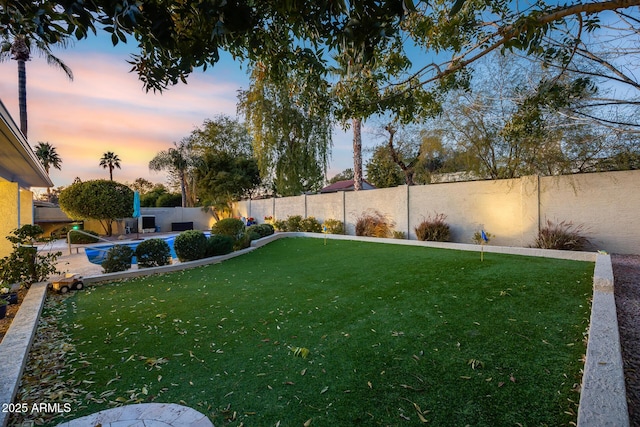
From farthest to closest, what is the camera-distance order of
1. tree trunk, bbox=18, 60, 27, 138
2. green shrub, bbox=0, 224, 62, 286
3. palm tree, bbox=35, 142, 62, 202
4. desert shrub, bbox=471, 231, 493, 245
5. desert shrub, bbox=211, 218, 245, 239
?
palm tree, bbox=35, 142, 62, 202 < tree trunk, bbox=18, 60, 27, 138 < desert shrub, bbox=211, 218, 245, 239 < desert shrub, bbox=471, 231, 493, 245 < green shrub, bbox=0, 224, 62, 286

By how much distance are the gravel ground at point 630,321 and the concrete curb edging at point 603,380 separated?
0.21 metres

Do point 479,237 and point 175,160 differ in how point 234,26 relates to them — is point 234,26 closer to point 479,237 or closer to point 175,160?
point 479,237

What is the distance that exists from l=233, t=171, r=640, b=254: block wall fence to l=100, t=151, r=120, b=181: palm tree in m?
32.7

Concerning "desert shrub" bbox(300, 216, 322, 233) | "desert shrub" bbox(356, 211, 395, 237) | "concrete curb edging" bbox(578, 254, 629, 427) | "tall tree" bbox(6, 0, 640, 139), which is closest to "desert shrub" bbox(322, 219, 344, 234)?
"desert shrub" bbox(300, 216, 322, 233)

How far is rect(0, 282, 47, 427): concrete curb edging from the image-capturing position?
7.40ft

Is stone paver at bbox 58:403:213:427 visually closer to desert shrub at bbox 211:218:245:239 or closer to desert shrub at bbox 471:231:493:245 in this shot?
desert shrub at bbox 211:218:245:239

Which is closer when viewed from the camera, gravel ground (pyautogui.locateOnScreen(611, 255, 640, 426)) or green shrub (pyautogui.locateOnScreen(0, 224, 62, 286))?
gravel ground (pyautogui.locateOnScreen(611, 255, 640, 426))

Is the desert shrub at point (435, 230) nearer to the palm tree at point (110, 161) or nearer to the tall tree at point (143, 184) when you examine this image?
the palm tree at point (110, 161)

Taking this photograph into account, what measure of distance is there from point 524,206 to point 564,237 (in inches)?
52.0

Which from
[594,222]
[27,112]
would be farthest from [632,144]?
[27,112]

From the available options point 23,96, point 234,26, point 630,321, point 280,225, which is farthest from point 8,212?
point 23,96

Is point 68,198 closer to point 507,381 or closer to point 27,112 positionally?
point 27,112

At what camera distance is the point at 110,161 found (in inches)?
1315

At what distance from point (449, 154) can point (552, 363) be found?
1154 cm
